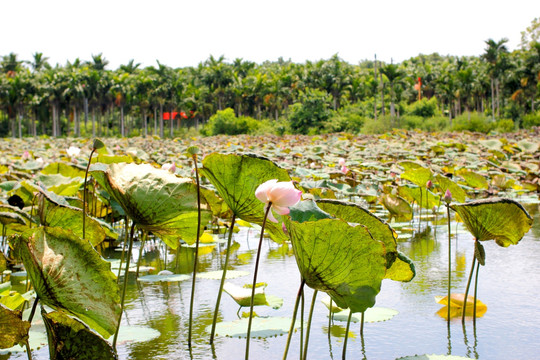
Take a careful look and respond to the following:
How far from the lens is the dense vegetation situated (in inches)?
1486

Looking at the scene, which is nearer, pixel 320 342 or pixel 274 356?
pixel 274 356

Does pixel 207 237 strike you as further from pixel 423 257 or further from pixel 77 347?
pixel 77 347

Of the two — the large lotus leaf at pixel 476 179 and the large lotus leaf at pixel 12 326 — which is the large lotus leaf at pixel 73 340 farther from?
the large lotus leaf at pixel 476 179

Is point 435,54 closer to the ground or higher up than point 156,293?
higher up

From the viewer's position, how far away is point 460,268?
3207mm

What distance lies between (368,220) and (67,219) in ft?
3.62

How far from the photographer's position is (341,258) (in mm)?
1263

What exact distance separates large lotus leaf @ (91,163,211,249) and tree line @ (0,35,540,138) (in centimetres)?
3734

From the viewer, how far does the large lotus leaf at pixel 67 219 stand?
76.0 inches

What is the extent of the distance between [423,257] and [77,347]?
269 cm

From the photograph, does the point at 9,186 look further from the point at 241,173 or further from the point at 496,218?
the point at 496,218

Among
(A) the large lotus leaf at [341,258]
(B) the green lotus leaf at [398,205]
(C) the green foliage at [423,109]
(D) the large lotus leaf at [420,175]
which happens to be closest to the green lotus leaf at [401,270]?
(A) the large lotus leaf at [341,258]

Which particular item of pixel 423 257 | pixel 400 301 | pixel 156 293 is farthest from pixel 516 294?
pixel 156 293

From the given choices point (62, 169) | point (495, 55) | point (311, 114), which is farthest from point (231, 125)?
point (62, 169)
